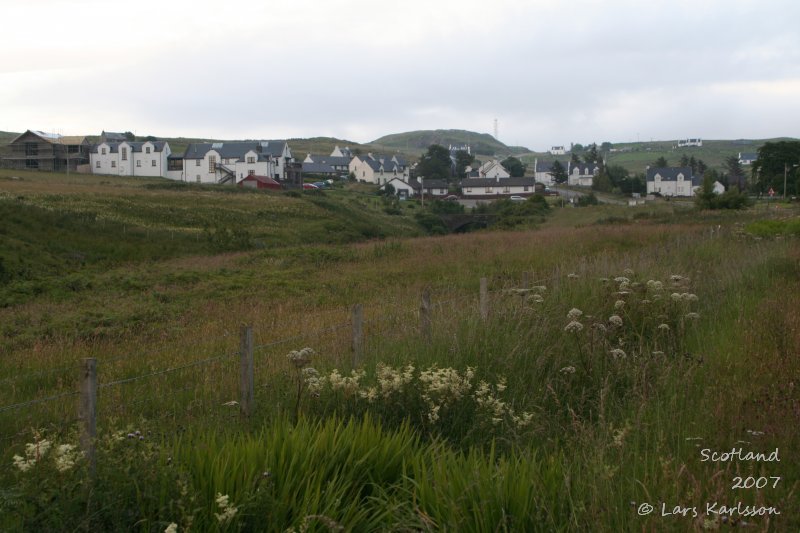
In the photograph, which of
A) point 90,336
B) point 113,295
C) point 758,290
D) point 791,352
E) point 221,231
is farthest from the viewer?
point 221,231

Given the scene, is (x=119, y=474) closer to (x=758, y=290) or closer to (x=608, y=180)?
(x=758, y=290)

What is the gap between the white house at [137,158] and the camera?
97062 mm

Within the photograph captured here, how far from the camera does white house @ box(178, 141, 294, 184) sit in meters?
97.2

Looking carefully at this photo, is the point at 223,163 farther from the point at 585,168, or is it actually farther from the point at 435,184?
the point at 585,168

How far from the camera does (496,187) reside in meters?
119

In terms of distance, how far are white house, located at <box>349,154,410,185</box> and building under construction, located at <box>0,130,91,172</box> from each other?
165ft

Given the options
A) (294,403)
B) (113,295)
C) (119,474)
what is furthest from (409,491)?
(113,295)

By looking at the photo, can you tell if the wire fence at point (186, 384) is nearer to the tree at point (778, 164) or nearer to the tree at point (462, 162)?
the tree at point (778, 164)

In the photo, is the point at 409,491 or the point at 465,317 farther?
the point at 465,317

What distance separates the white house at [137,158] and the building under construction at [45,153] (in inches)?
224

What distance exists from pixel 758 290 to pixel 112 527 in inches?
443

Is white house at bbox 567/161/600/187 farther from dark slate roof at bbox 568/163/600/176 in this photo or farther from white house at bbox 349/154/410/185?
white house at bbox 349/154/410/185

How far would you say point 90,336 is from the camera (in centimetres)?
1575

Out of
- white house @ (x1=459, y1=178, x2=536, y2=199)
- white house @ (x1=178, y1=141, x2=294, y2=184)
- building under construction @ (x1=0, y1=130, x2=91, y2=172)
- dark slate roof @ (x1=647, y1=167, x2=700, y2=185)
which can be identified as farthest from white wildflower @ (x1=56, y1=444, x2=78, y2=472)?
dark slate roof @ (x1=647, y1=167, x2=700, y2=185)
